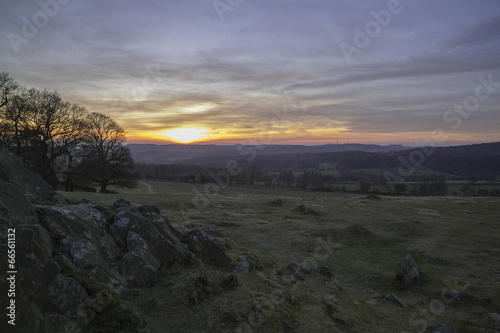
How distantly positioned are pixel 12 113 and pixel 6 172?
3513 cm

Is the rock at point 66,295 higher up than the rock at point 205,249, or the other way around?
the rock at point 66,295

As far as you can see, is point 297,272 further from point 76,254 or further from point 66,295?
point 66,295

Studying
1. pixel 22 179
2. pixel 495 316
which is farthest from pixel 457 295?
pixel 22 179

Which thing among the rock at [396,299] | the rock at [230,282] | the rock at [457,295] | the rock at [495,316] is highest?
the rock at [230,282]

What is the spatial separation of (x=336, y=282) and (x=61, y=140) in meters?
47.6

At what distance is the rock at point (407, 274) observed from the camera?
16.1m

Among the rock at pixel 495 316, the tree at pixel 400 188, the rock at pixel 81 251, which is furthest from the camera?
the tree at pixel 400 188

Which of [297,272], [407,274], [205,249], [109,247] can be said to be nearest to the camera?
[109,247]

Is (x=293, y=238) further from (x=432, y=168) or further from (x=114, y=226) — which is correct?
(x=432, y=168)

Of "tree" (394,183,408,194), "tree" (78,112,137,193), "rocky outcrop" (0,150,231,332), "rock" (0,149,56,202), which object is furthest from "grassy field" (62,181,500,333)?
"tree" (394,183,408,194)

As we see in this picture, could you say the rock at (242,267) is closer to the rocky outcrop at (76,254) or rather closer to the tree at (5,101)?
the rocky outcrop at (76,254)

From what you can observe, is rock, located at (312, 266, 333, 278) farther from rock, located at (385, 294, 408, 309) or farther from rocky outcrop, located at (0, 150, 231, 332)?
rocky outcrop, located at (0, 150, 231, 332)

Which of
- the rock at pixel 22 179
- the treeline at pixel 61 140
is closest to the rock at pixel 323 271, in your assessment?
the rock at pixel 22 179

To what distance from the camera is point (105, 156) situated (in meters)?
52.1
